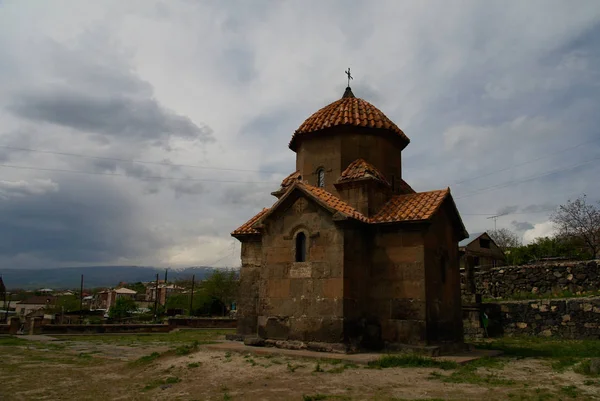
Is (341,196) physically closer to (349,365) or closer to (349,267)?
(349,267)

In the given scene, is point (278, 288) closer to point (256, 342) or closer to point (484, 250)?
point (256, 342)

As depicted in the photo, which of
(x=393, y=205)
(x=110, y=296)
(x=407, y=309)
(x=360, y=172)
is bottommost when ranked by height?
(x=110, y=296)

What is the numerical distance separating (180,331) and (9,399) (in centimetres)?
1592

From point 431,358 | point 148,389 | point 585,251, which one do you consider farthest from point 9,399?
point 585,251

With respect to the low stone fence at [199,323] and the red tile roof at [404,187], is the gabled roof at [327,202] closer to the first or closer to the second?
the red tile roof at [404,187]

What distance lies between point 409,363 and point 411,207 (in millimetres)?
3973

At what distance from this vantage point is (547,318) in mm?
14914

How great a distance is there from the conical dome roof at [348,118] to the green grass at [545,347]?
6.63 metres

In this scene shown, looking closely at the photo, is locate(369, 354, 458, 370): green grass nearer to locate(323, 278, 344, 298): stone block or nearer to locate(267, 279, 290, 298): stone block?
locate(323, 278, 344, 298): stone block

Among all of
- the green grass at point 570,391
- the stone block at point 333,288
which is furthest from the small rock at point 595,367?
the stone block at point 333,288

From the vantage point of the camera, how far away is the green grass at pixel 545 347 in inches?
427

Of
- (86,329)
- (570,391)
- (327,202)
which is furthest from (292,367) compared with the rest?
(86,329)

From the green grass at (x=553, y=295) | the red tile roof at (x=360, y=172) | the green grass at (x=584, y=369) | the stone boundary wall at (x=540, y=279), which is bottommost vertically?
the green grass at (x=584, y=369)

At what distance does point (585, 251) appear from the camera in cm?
2678
